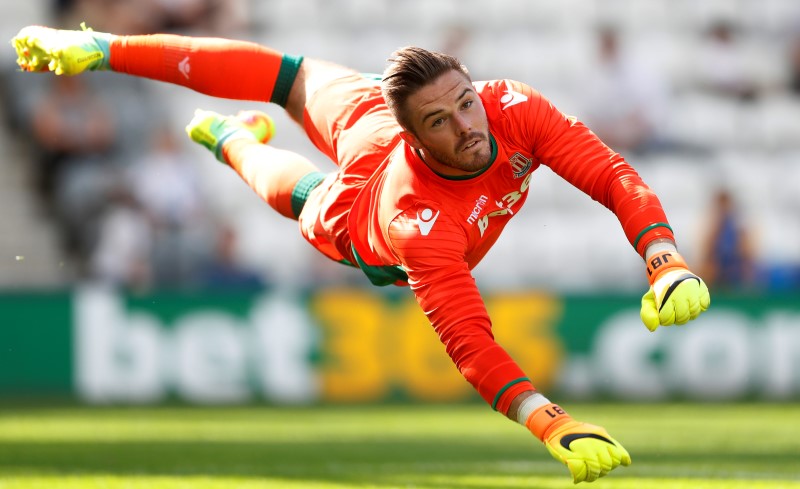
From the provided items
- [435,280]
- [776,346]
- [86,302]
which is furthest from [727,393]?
[435,280]

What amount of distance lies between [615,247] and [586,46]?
2.98 metres

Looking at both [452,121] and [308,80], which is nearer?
[452,121]

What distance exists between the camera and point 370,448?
368 inches

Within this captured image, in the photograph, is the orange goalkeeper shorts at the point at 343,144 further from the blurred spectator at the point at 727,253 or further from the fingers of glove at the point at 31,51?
the blurred spectator at the point at 727,253

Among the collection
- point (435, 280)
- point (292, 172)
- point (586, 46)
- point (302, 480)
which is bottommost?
point (302, 480)

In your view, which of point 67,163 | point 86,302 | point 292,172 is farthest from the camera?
point 67,163

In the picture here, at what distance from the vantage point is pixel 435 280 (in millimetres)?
5418

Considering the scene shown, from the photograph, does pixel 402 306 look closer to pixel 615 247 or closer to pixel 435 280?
pixel 615 247

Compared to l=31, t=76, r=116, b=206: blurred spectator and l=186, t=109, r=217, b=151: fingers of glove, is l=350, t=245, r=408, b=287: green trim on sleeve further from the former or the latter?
l=31, t=76, r=116, b=206: blurred spectator

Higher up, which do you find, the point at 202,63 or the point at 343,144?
the point at 202,63

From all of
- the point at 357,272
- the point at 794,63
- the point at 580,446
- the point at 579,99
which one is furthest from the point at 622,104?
the point at 580,446

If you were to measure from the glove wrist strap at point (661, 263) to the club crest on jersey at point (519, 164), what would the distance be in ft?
2.76

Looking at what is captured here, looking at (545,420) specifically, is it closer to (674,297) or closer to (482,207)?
(674,297)

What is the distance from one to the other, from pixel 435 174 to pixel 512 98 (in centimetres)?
48
